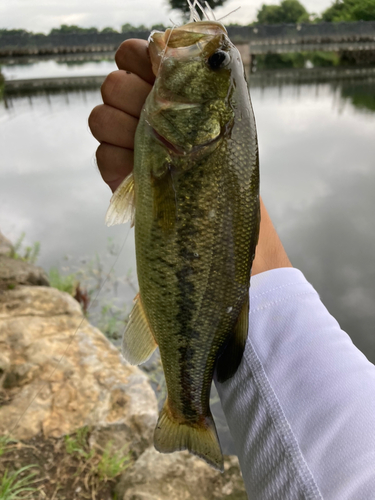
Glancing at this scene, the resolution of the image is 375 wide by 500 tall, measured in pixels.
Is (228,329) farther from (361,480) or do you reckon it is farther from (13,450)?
(13,450)

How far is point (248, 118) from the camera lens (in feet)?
4.13

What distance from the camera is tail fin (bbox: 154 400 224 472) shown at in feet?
4.59

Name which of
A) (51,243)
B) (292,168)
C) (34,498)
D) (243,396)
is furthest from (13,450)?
(292,168)

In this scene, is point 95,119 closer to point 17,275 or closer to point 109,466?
point 109,466

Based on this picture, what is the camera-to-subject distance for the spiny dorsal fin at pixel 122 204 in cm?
138

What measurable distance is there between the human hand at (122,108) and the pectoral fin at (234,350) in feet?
2.79

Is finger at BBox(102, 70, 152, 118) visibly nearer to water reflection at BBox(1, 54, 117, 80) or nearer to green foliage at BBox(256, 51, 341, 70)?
water reflection at BBox(1, 54, 117, 80)

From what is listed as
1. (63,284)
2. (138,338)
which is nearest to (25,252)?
(63,284)

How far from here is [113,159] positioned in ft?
5.48

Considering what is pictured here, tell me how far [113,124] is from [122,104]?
0.30 ft

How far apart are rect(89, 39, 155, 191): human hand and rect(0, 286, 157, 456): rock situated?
179 centimetres

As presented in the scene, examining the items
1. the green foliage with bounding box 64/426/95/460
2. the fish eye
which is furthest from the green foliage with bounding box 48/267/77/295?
the fish eye

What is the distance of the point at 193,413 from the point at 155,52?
1.33m

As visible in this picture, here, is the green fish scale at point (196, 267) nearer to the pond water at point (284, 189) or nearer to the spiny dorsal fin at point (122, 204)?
the spiny dorsal fin at point (122, 204)
